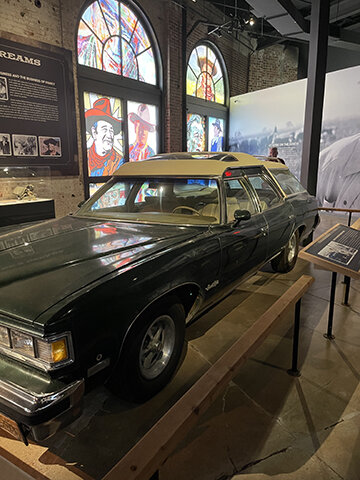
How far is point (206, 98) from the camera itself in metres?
11.8

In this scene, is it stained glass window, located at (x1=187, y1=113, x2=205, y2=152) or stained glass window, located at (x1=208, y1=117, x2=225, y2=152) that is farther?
stained glass window, located at (x1=208, y1=117, x2=225, y2=152)

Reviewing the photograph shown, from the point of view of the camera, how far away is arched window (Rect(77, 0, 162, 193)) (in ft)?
25.3

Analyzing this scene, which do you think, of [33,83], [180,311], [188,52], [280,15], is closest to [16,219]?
[33,83]

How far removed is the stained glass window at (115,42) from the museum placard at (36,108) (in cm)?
89

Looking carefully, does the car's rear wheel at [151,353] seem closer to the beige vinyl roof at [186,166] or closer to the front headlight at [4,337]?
the front headlight at [4,337]

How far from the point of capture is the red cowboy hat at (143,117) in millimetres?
9086

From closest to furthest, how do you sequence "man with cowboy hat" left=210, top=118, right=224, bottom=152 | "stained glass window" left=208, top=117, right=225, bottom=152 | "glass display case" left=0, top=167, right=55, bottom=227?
"glass display case" left=0, top=167, right=55, bottom=227 → "stained glass window" left=208, top=117, right=225, bottom=152 → "man with cowboy hat" left=210, top=118, right=224, bottom=152

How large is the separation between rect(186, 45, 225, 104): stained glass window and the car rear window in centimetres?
718

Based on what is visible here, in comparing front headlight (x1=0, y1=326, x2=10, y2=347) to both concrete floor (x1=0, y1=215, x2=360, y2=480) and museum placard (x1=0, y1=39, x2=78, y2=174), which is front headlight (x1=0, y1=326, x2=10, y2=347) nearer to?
concrete floor (x1=0, y1=215, x2=360, y2=480)

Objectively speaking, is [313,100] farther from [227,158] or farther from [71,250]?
[71,250]

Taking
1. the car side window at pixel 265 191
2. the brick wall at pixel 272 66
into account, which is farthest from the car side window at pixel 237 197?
the brick wall at pixel 272 66

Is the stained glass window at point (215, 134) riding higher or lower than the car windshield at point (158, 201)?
higher

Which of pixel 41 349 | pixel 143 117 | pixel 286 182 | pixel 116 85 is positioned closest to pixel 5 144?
pixel 116 85

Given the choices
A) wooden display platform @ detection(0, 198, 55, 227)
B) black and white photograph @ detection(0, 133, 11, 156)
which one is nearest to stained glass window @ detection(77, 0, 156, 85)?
black and white photograph @ detection(0, 133, 11, 156)
